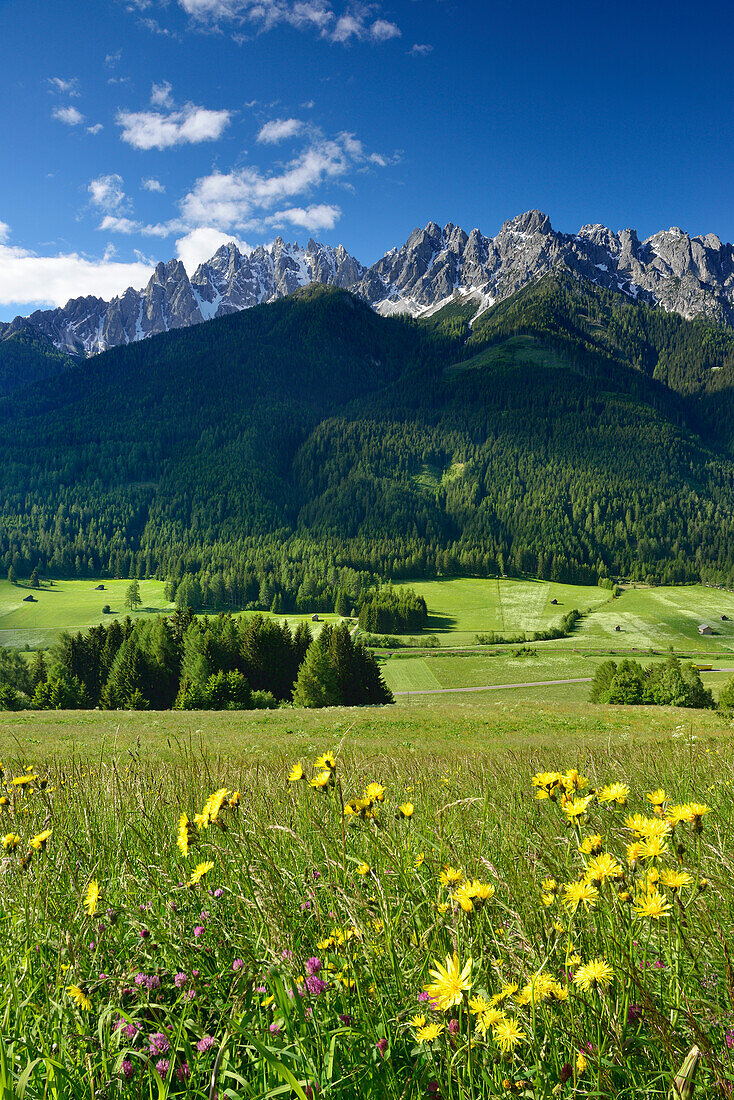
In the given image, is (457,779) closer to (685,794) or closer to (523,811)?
(523,811)

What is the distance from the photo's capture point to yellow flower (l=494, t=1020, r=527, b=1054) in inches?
53.0

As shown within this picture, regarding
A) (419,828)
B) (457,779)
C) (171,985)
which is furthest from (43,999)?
(457,779)

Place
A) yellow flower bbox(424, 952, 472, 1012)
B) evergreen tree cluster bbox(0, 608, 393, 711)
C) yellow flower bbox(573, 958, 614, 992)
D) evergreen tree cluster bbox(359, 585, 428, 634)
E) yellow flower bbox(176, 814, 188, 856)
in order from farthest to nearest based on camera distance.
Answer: evergreen tree cluster bbox(359, 585, 428, 634)
evergreen tree cluster bbox(0, 608, 393, 711)
yellow flower bbox(176, 814, 188, 856)
yellow flower bbox(573, 958, 614, 992)
yellow flower bbox(424, 952, 472, 1012)

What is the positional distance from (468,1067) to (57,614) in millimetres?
148557

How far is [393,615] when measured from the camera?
4786 inches

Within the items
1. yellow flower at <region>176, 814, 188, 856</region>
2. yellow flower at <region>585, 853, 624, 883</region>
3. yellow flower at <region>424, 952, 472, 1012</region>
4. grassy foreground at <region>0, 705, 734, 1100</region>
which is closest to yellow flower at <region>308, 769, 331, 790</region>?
grassy foreground at <region>0, 705, 734, 1100</region>

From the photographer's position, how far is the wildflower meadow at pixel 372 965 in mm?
1466

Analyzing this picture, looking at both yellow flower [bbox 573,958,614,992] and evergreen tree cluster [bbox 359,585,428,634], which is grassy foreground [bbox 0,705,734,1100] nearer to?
yellow flower [bbox 573,958,614,992]

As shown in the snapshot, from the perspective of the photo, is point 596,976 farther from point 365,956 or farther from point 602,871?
point 365,956

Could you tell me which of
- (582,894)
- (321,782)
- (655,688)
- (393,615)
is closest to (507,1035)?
(582,894)

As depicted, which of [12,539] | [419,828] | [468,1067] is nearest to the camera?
[468,1067]

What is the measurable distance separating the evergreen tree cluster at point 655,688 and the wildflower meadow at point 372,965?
176 ft

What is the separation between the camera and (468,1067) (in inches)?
51.4

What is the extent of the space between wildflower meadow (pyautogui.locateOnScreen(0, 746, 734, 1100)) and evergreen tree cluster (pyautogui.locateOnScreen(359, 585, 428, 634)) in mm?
117402
